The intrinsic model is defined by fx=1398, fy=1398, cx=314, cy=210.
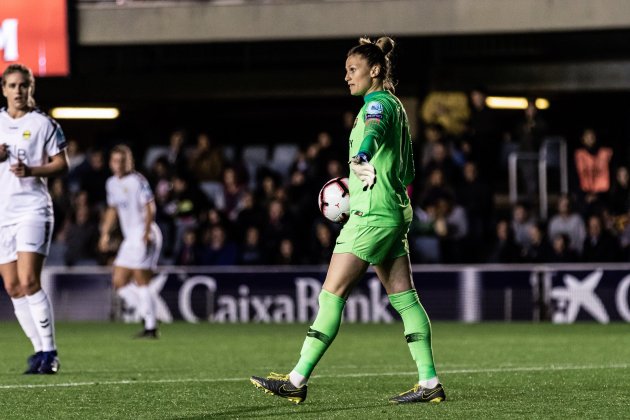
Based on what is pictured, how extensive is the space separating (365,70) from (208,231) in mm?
12172

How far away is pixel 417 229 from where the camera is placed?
1864 cm

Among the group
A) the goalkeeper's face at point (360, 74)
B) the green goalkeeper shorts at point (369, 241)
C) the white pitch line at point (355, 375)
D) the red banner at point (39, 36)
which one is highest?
the red banner at point (39, 36)

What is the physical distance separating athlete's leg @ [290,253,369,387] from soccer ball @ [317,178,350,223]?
364 millimetres

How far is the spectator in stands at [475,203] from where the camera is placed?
18.8 m

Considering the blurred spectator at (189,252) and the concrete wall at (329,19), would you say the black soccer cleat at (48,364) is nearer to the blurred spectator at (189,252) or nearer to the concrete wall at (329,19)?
the blurred spectator at (189,252)

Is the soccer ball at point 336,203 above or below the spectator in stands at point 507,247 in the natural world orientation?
above

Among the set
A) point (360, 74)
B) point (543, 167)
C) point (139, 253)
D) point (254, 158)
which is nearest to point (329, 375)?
point (360, 74)

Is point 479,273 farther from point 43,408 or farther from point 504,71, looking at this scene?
point 43,408

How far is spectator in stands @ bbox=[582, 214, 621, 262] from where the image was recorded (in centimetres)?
1761

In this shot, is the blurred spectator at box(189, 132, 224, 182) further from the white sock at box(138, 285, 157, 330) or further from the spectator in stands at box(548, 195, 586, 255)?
the white sock at box(138, 285, 157, 330)

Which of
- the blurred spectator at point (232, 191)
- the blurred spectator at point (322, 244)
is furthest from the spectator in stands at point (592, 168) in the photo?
the blurred spectator at point (232, 191)

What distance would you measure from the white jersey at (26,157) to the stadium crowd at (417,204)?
9.16 metres

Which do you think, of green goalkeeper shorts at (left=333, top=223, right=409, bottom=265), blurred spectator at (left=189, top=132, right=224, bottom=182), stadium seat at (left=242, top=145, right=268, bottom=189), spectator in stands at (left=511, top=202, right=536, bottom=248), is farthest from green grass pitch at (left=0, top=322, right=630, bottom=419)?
stadium seat at (left=242, top=145, right=268, bottom=189)

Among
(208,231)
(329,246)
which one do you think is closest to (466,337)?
(329,246)
